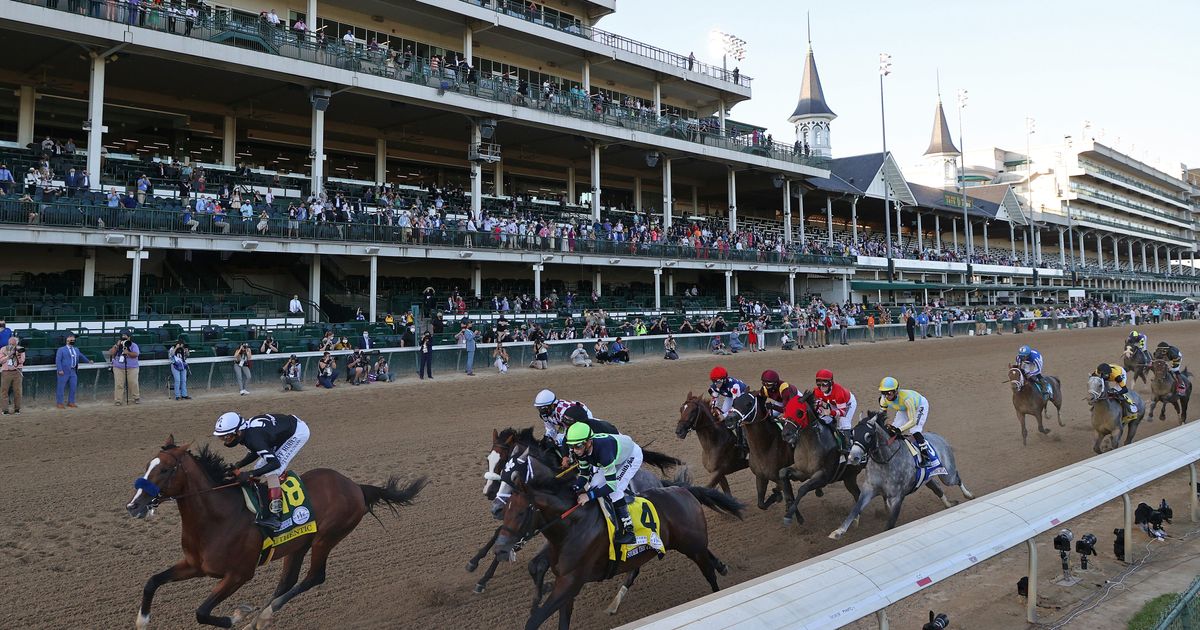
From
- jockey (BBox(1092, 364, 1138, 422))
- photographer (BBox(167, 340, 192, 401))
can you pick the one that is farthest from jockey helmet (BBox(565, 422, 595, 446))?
photographer (BBox(167, 340, 192, 401))

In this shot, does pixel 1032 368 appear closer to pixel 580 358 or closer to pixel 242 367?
pixel 580 358

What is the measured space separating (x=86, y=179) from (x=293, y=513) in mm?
16985

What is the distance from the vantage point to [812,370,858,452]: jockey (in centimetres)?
752

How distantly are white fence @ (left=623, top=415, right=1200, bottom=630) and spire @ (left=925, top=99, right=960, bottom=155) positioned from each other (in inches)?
3090

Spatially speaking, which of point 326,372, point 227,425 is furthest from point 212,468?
point 326,372

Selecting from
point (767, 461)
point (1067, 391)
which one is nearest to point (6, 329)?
point (767, 461)

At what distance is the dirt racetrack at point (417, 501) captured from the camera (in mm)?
5426

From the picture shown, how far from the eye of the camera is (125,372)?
513 inches

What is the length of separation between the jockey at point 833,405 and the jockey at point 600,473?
3144 millimetres

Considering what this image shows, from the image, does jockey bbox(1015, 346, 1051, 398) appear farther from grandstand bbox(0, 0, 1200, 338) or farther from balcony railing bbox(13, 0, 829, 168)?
balcony railing bbox(13, 0, 829, 168)

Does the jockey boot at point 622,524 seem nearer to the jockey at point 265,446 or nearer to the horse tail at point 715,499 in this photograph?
the horse tail at point 715,499

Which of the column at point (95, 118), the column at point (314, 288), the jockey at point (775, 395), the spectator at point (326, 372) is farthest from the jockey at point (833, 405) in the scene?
the column at point (95, 118)

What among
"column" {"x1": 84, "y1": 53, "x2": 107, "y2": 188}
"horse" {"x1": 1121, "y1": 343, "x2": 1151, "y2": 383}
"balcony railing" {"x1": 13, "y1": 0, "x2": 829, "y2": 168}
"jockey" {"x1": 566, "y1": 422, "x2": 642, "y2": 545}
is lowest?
"jockey" {"x1": 566, "y1": 422, "x2": 642, "y2": 545}

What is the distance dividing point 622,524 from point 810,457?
298 cm
